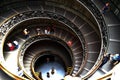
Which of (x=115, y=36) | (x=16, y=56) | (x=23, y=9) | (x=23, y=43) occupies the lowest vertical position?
(x=115, y=36)

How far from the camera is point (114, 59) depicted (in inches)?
647

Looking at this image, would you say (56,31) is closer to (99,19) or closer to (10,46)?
(10,46)

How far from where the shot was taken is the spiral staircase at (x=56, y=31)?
19.5 metres

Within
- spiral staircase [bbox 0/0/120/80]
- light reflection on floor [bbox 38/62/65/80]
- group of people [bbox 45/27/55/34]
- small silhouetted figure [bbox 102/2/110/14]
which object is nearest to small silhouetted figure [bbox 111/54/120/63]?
spiral staircase [bbox 0/0/120/80]

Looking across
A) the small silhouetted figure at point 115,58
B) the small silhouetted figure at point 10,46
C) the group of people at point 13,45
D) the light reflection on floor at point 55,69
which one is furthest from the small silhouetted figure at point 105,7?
the light reflection on floor at point 55,69

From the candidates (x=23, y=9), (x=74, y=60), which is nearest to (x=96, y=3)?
(x=74, y=60)

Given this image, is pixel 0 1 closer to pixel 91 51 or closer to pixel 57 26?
pixel 57 26

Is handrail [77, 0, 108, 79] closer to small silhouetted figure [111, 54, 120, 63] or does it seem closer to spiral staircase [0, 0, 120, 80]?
spiral staircase [0, 0, 120, 80]

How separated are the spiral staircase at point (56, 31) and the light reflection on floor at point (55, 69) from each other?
1.61 metres

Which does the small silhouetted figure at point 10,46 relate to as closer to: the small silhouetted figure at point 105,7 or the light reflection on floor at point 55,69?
the light reflection on floor at point 55,69

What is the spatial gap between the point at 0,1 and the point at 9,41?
4.00 m

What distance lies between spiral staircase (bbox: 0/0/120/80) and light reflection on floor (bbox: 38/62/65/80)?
1610 mm

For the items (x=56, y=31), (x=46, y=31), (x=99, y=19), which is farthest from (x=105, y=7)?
(x=46, y=31)

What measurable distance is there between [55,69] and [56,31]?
495 cm
